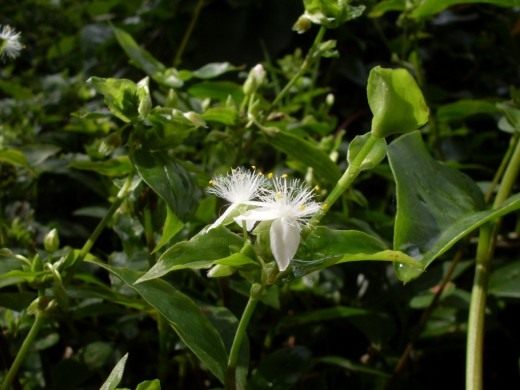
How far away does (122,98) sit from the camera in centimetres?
57

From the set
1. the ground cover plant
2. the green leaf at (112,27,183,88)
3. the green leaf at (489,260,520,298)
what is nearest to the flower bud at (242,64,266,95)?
the ground cover plant

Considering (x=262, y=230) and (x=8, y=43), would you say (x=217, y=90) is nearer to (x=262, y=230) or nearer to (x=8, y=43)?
(x=8, y=43)

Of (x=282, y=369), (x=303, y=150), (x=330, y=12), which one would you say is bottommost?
(x=282, y=369)

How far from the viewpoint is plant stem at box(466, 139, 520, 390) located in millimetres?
550

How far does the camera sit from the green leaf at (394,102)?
1.39ft

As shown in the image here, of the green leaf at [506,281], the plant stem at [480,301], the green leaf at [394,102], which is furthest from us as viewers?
the green leaf at [506,281]

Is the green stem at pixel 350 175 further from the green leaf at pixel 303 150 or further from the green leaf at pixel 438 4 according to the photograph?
the green leaf at pixel 438 4

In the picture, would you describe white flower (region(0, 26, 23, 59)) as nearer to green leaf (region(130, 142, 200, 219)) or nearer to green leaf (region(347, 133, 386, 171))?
green leaf (region(130, 142, 200, 219))

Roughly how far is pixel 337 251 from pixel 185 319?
115 millimetres

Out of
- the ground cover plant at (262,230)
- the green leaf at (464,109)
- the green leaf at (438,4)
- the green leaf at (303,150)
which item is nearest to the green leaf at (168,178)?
the ground cover plant at (262,230)

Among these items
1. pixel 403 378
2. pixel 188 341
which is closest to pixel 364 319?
pixel 403 378

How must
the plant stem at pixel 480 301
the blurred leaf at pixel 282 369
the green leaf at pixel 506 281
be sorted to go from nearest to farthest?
the plant stem at pixel 480 301 < the blurred leaf at pixel 282 369 < the green leaf at pixel 506 281

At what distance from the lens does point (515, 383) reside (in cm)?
96

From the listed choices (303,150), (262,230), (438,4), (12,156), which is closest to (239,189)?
(262,230)
